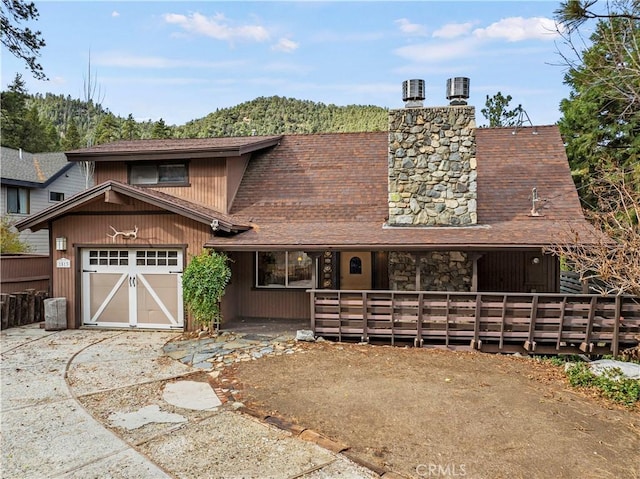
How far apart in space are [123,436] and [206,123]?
34595 millimetres

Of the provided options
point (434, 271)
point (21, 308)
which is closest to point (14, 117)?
point (21, 308)

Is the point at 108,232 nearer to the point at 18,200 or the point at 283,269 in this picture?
the point at 283,269

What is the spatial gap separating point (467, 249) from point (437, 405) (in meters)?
3.48

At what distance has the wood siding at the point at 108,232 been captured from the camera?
353 inches

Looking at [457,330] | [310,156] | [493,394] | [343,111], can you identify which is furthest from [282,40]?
[343,111]

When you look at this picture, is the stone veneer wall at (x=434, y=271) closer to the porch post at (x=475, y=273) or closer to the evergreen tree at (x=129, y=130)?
the porch post at (x=475, y=273)

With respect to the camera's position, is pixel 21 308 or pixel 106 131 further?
pixel 106 131

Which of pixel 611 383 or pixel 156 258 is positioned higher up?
pixel 156 258

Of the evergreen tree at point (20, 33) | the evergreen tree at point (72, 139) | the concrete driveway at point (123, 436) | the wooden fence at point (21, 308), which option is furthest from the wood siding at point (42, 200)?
the evergreen tree at point (72, 139)

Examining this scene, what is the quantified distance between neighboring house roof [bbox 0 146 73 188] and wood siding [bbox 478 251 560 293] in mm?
17056

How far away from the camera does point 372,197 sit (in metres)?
10.2

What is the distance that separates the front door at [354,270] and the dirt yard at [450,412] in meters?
3.06

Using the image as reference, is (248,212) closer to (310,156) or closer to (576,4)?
(310,156)

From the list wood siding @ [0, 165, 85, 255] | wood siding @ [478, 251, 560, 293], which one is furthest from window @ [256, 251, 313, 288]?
wood siding @ [0, 165, 85, 255]
